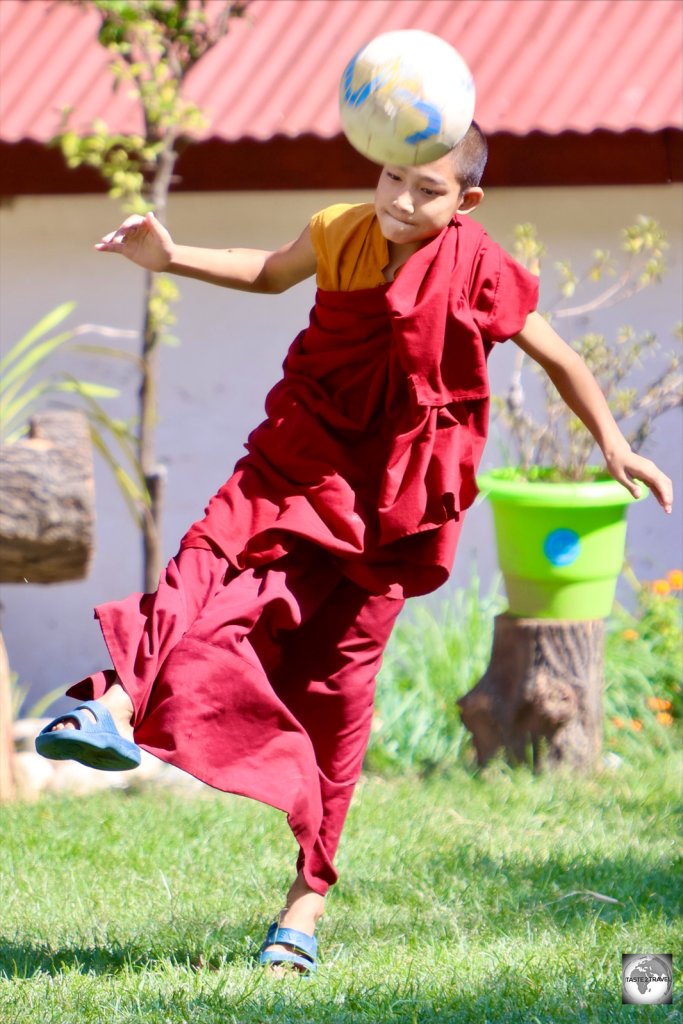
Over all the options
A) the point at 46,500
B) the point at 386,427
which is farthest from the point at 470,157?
the point at 46,500

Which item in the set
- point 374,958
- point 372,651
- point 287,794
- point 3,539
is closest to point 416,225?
point 372,651

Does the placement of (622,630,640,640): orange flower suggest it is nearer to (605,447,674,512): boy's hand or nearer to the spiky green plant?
the spiky green plant

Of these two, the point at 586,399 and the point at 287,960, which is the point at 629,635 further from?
the point at 287,960

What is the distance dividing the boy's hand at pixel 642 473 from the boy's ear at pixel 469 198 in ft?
2.03

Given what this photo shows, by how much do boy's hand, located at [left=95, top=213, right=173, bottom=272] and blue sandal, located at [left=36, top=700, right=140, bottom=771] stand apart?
1010mm

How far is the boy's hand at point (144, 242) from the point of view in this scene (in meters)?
2.97

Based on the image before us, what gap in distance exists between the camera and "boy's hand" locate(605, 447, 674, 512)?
293cm

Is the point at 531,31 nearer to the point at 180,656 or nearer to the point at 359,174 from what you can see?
the point at 359,174

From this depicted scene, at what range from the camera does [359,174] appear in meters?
5.95

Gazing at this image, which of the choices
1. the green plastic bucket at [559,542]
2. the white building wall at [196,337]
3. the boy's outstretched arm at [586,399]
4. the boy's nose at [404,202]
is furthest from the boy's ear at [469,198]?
the white building wall at [196,337]

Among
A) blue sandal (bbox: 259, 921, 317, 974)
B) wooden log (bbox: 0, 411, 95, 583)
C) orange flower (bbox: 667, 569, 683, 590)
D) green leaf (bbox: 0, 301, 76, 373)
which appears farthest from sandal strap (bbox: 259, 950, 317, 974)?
green leaf (bbox: 0, 301, 76, 373)

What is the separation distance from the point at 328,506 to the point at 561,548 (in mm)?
2148

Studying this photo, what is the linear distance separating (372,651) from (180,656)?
55 centimetres

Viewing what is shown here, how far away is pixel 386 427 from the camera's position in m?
2.88
